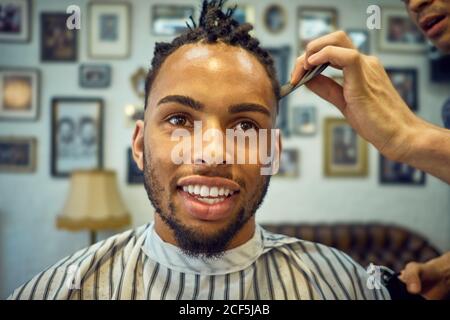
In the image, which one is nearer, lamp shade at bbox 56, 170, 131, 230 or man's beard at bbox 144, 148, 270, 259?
man's beard at bbox 144, 148, 270, 259

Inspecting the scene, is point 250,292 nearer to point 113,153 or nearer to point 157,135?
point 157,135

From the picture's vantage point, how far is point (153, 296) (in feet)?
2.46

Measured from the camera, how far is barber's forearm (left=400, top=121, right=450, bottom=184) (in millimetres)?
639

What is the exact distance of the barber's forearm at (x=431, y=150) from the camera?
639 millimetres

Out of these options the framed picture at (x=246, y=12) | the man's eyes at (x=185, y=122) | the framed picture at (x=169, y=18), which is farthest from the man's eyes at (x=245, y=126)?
the framed picture at (x=246, y=12)

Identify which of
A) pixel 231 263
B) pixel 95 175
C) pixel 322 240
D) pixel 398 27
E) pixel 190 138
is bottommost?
pixel 322 240

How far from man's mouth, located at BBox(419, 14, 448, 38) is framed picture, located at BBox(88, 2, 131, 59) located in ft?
2.52

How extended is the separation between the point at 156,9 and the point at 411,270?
3.08 ft

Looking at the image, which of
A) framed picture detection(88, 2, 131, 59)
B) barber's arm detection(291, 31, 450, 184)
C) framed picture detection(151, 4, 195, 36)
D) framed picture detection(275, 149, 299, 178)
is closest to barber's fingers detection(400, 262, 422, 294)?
barber's arm detection(291, 31, 450, 184)

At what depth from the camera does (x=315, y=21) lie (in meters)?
1.13

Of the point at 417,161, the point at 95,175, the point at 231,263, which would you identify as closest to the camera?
the point at 417,161

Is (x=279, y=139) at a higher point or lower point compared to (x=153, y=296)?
higher

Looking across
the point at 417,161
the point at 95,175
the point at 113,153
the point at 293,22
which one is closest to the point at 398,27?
the point at 293,22

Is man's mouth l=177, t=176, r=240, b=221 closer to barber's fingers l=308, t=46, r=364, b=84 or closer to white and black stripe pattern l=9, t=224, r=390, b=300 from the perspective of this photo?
white and black stripe pattern l=9, t=224, r=390, b=300
